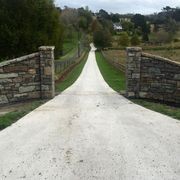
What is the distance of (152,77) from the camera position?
13031mm

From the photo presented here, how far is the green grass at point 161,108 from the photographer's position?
10384 millimetres

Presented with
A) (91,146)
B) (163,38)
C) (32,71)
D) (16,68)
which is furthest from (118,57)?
(163,38)

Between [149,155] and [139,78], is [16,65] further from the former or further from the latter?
[149,155]

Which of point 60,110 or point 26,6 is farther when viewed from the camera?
point 26,6

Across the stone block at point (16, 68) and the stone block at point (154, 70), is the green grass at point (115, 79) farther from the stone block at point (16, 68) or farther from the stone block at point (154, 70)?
the stone block at point (16, 68)

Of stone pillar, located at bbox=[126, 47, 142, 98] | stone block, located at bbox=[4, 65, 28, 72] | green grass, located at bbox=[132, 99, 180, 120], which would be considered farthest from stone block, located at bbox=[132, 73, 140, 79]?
stone block, located at bbox=[4, 65, 28, 72]

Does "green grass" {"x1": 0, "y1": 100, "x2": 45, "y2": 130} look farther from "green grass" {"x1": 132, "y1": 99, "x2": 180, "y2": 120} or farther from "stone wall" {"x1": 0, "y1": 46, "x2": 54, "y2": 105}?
"green grass" {"x1": 132, "y1": 99, "x2": 180, "y2": 120}

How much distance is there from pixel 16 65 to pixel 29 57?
0.59 m

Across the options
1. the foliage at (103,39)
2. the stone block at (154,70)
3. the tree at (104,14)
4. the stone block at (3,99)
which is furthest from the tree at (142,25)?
the stone block at (3,99)

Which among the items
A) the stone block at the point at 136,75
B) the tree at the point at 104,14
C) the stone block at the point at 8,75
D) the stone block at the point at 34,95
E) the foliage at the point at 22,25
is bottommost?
the stone block at the point at 34,95

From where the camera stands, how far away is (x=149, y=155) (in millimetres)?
6629

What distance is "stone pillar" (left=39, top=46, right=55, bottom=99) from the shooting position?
13.0m

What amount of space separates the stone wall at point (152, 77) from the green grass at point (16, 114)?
3484 mm

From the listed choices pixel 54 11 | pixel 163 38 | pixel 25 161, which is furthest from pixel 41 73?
pixel 163 38
